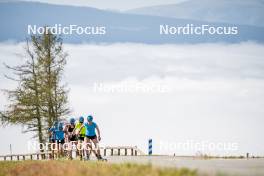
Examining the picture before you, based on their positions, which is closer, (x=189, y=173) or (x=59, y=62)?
(x=189, y=173)

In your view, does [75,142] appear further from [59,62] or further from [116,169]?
[59,62]

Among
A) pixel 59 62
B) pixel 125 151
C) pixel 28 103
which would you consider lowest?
pixel 125 151

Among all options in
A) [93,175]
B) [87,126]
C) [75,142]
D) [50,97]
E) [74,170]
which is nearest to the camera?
[93,175]

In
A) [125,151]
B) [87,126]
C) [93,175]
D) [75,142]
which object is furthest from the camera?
[125,151]

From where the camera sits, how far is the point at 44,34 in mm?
48406

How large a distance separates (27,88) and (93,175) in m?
33.0

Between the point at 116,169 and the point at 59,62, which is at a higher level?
the point at 59,62

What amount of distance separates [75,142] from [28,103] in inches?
720

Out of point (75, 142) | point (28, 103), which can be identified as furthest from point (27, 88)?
point (75, 142)

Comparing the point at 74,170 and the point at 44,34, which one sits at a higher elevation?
the point at 44,34

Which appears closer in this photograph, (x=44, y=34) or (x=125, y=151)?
(x=125, y=151)

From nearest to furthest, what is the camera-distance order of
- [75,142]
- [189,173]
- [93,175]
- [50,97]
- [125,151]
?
[189,173], [93,175], [75,142], [125,151], [50,97]

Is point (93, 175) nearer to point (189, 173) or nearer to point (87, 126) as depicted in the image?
point (189, 173)

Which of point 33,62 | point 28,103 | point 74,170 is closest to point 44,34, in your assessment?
point 33,62
